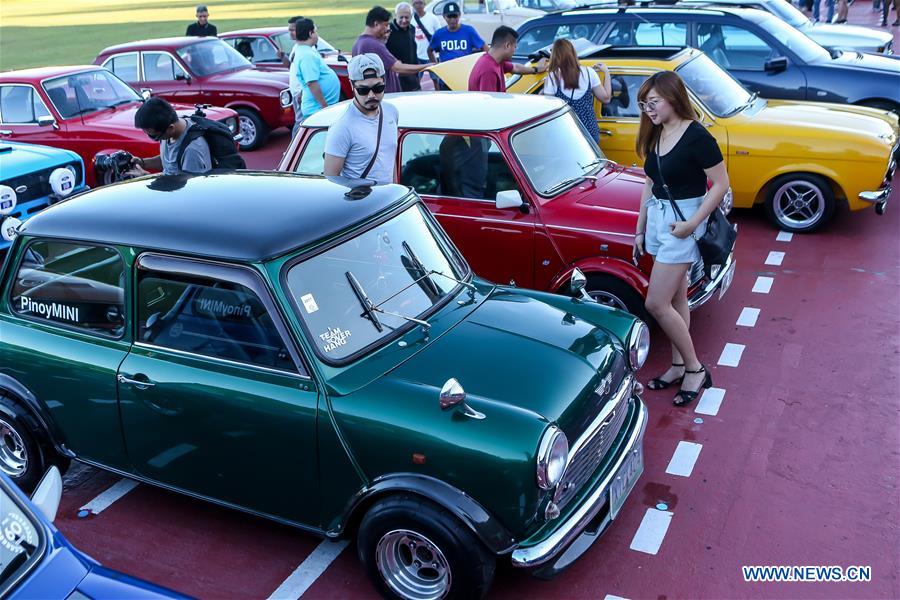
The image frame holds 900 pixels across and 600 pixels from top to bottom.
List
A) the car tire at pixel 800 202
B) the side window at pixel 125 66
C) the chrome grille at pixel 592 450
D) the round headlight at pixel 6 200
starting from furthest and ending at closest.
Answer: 1. the side window at pixel 125 66
2. the car tire at pixel 800 202
3. the round headlight at pixel 6 200
4. the chrome grille at pixel 592 450

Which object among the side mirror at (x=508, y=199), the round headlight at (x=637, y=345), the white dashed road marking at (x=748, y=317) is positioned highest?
the side mirror at (x=508, y=199)

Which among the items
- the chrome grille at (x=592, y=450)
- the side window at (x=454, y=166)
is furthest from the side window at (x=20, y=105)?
the chrome grille at (x=592, y=450)

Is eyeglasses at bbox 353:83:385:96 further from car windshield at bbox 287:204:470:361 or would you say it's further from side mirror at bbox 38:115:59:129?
side mirror at bbox 38:115:59:129

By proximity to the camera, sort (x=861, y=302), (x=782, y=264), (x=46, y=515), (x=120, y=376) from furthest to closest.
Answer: (x=782, y=264)
(x=861, y=302)
(x=120, y=376)
(x=46, y=515)

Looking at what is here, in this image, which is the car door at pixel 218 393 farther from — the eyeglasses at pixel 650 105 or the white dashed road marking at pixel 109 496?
the eyeglasses at pixel 650 105

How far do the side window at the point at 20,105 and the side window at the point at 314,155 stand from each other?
5522mm

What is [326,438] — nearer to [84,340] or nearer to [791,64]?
[84,340]

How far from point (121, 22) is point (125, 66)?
24453 millimetres

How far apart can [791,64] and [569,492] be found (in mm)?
8169

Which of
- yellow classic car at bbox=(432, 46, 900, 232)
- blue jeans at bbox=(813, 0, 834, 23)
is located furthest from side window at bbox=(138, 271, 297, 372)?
blue jeans at bbox=(813, 0, 834, 23)

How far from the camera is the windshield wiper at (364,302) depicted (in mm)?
4334

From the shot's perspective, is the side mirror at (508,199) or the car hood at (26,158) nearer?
the side mirror at (508,199)

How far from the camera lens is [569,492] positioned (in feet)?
13.2

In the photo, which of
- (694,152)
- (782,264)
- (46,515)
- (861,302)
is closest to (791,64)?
(782,264)
